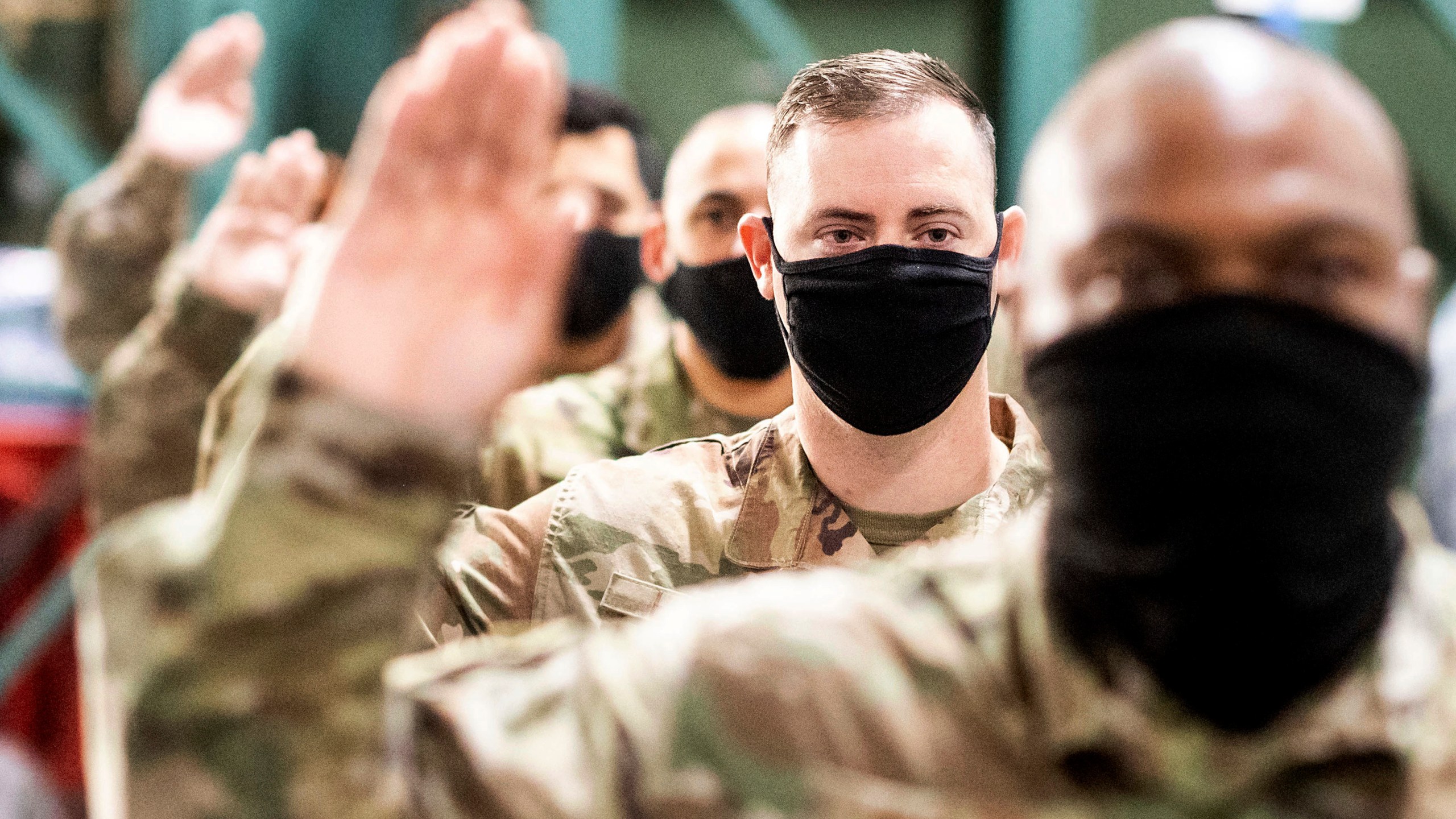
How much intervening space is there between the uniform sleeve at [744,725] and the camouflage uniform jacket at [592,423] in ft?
3.78

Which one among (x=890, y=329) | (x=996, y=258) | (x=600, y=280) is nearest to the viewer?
(x=890, y=329)

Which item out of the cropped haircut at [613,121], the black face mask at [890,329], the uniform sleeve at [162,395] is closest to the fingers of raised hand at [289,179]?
the uniform sleeve at [162,395]

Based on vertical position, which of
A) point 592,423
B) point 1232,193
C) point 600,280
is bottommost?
point 592,423

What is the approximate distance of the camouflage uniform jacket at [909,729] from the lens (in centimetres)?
101

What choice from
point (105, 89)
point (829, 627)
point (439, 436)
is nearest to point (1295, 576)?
point (829, 627)

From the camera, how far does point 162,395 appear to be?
94.2 inches

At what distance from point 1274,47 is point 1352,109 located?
8 centimetres

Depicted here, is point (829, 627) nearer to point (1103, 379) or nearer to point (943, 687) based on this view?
point (943, 687)

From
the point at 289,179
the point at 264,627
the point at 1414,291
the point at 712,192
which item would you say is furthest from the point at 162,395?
the point at 1414,291

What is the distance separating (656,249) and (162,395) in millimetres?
1017

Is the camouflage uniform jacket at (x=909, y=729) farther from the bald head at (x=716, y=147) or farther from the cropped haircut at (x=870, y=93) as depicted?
the bald head at (x=716, y=147)

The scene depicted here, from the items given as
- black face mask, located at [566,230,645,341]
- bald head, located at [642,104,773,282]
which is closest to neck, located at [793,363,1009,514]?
bald head, located at [642,104,773,282]

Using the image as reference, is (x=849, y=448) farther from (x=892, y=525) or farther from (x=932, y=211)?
(x=932, y=211)

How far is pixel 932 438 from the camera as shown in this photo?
5.99 ft
